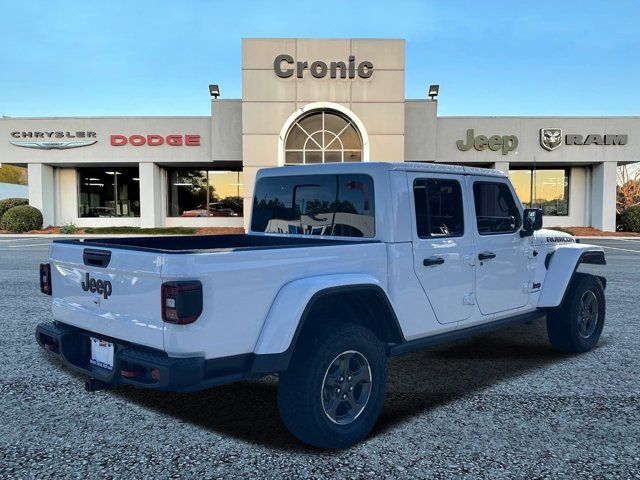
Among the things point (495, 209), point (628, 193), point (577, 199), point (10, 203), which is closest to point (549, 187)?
point (577, 199)

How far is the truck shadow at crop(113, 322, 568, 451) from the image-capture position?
396 cm

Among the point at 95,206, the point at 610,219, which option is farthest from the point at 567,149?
the point at 95,206

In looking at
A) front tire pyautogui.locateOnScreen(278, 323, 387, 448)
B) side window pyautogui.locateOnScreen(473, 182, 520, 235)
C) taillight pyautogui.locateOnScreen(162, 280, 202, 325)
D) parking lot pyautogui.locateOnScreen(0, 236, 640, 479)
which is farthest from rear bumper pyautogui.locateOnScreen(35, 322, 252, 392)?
side window pyautogui.locateOnScreen(473, 182, 520, 235)

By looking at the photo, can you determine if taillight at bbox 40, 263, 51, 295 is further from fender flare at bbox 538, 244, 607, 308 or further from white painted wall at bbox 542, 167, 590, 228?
white painted wall at bbox 542, 167, 590, 228

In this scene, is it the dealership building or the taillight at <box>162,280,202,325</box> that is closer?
the taillight at <box>162,280,202,325</box>

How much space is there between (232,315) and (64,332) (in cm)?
146

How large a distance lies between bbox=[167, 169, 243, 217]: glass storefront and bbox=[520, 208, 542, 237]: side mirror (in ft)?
94.4

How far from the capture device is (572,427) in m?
3.92

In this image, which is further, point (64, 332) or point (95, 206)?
point (95, 206)

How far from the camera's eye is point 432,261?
13.8 feet

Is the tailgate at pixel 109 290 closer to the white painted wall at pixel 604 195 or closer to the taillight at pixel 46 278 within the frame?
the taillight at pixel 46 278

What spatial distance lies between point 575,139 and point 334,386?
1174 inches

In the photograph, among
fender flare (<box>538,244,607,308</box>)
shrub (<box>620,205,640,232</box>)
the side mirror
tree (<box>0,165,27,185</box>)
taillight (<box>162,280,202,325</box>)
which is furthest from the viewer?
tree (<box>0,165,27,185</box>)

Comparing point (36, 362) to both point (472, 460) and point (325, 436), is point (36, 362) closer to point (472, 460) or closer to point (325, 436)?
point (325, 436)
